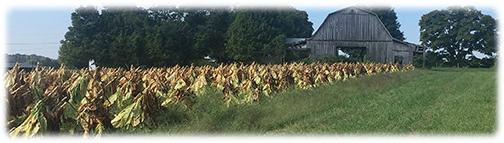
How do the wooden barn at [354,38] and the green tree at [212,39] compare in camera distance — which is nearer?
the green tree at [212,39]

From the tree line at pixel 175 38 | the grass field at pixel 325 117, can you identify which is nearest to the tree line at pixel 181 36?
the tree line at pixel 175 38

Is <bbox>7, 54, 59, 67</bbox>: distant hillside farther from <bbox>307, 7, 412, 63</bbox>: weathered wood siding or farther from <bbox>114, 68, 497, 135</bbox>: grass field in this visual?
<bbox>307, 7, 412, 63</bbox>: weathered wood siding

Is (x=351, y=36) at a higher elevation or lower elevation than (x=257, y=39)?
higher

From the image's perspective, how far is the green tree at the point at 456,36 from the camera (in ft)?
116

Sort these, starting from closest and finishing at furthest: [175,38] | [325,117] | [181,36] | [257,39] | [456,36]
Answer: [325,117] → [175,38] → [181,36] → [257,39] → [456,36]

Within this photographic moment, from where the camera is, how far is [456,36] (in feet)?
123

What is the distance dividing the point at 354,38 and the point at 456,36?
1040cm

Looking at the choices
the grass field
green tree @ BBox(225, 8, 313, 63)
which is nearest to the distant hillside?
the grass field

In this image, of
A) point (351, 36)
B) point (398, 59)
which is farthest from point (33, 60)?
point (398, 59)

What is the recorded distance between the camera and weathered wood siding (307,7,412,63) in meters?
29.5

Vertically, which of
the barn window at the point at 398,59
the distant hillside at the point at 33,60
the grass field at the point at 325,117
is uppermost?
the distant hillside at the point at 33,60

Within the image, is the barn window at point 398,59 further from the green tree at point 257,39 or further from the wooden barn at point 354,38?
the green tree at point 257,39

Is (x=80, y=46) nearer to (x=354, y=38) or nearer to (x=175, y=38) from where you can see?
(x=175, y=38)

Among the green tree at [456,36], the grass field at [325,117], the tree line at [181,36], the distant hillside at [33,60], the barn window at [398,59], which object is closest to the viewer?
the grass field at [325,117]
